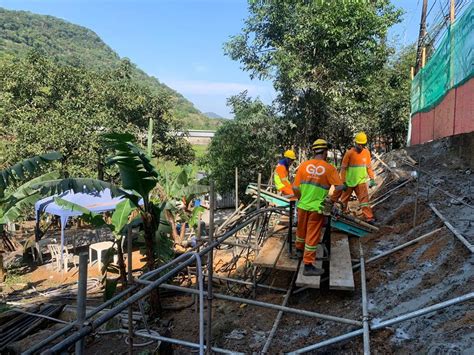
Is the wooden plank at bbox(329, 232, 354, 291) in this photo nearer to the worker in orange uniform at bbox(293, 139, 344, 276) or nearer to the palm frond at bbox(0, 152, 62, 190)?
the worker in orange uniform at bbox(293, 139, 344, 276)

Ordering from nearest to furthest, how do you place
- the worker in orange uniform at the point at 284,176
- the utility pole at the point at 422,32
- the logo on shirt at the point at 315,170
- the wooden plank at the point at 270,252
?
the logo on shirt at the point at 315,170 < the wooden plank at the point at 270,252 < the worker in orange uniform at the point at 284,176 < the utility pole at the point at 422,32

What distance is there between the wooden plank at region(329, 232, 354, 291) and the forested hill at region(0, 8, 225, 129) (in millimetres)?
58956

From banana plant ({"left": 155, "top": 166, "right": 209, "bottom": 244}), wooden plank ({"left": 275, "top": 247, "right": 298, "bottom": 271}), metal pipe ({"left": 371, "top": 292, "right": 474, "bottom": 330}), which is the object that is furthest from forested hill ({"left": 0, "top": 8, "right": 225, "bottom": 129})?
metal pipe ({"left": 371, "top": 292, "right": 474, "bottom": 330})

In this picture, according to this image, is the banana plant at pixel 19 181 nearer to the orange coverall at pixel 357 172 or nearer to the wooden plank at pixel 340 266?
the wooden plank at pixel 340 266

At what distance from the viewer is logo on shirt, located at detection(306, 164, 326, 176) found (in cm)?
494

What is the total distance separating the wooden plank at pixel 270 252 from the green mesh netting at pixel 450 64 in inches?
191

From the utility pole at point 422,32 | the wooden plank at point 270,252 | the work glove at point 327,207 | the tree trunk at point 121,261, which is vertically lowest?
the tree trunk at point 121,261

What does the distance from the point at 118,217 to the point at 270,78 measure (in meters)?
8.27

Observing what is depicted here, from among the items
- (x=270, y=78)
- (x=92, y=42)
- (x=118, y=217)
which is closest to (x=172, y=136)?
(x=270, y=78)

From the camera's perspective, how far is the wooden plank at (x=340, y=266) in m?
4.72

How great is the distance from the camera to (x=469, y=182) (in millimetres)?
7242

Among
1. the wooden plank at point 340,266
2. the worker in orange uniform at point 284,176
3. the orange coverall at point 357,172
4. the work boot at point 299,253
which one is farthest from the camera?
the worker in orange uniform at point 284,176

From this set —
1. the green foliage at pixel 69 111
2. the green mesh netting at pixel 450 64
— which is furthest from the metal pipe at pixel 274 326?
the green foliage at pixel 69 111

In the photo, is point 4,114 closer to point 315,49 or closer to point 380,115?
point 315,49
